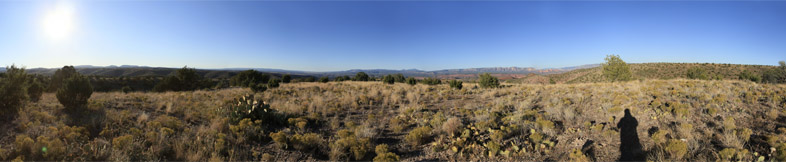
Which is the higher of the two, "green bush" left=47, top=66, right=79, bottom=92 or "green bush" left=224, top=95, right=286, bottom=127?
"green bush" left=47, top=66, right=79, bottom=92

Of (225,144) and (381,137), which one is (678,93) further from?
(225,144)

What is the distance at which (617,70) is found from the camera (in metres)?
23.8

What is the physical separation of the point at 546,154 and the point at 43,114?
10648 millimetres

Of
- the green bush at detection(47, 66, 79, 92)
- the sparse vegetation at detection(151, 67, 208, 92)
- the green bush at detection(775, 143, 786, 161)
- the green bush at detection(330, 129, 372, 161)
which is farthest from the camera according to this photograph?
the sparse vegetation at detection(151, 67, 208, 92)

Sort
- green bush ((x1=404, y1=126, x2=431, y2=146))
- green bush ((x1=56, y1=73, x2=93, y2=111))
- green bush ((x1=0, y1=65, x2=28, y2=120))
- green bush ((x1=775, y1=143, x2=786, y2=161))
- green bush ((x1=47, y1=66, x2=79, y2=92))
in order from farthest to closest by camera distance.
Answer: green bush ((x1=47, y1=66, x2=79, y2=92))
green bush ((x1=56, y1=73, x2=93, y2=111))
green bush ((x1=0, y1=65, x2=28, y2=120))
green bush ((x1=404, y1=126, x2=431, y2=146))
green bush ((x1=775, y1=143, x2=786, y2=161))

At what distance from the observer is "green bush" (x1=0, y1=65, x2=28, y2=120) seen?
5516 mm

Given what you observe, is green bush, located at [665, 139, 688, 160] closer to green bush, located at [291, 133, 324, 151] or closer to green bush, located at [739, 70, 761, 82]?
green bush, located at [291, 133, 324, 151]

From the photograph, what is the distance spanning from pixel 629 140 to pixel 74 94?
13036mm

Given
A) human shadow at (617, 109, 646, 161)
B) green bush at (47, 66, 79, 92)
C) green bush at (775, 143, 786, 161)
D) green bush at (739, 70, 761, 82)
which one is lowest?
human shadow at (617, 109, 646, 161)

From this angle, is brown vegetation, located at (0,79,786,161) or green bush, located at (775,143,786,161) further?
brown vegetation, located at (0,79,786,161)

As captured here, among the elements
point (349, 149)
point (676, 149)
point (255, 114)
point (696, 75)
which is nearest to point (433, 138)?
point (349, 149)

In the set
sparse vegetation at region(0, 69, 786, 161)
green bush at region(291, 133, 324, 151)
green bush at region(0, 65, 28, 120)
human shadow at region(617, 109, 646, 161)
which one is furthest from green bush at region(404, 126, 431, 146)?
green bush at region(0, 65, 28, 120)

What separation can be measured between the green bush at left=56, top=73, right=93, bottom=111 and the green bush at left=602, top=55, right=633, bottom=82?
3414 cm

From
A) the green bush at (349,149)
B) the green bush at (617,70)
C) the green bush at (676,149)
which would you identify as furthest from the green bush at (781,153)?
the green bush at (617,70)
